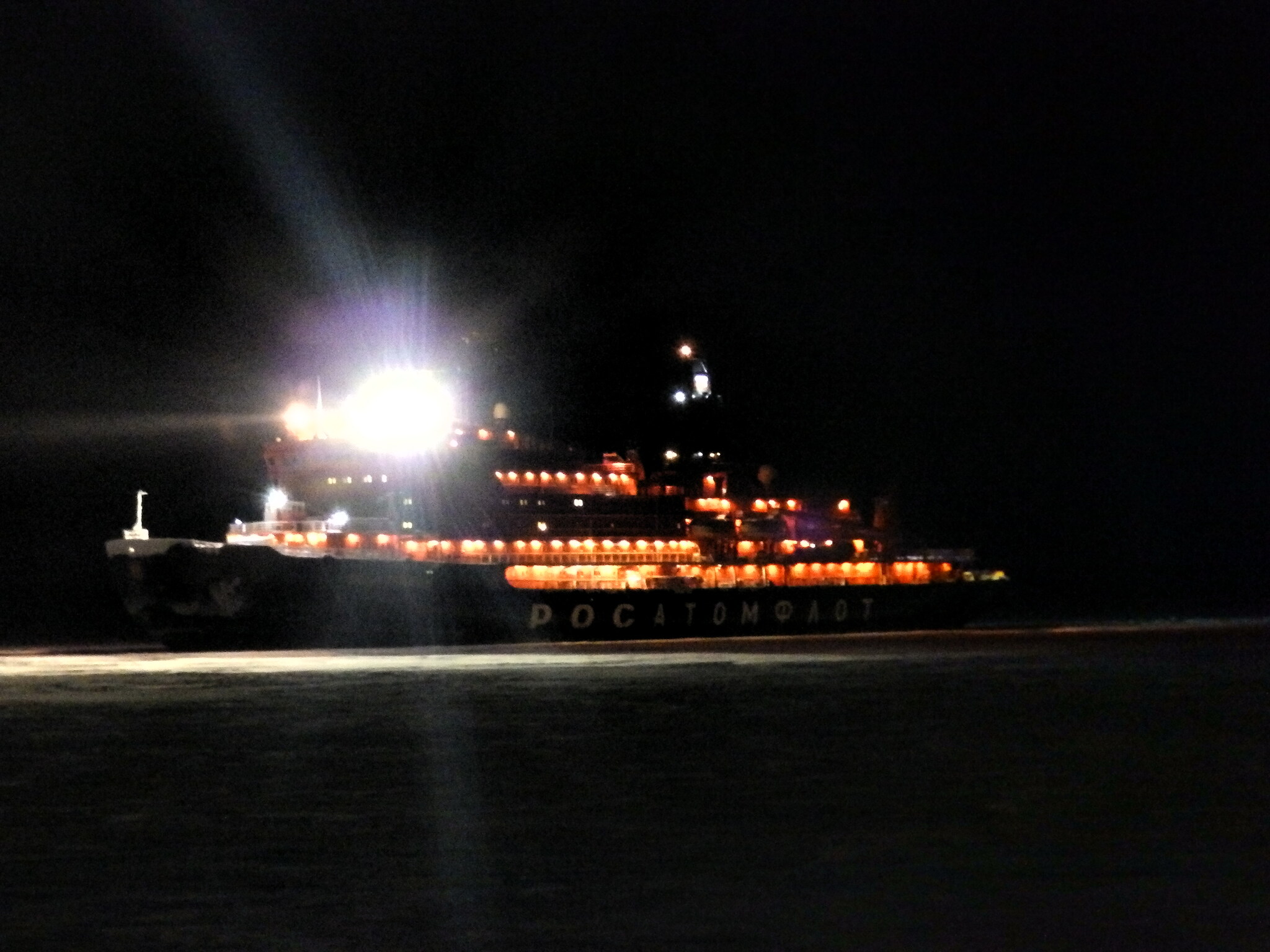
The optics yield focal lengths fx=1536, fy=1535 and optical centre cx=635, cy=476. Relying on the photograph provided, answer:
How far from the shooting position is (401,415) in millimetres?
44250

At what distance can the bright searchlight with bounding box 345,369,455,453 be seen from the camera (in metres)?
43.8

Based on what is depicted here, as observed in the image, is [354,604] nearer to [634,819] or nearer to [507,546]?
[507,546]

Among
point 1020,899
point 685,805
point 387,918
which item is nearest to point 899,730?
point 685,805

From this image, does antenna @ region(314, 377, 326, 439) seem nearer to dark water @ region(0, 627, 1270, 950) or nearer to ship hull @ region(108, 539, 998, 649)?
ship hull @ region(108, 539, 998, 649)

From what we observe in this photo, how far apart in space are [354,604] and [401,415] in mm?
7277

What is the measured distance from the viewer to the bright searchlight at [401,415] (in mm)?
43844

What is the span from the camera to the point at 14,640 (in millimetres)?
46062

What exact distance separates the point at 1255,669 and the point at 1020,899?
24.4 meters

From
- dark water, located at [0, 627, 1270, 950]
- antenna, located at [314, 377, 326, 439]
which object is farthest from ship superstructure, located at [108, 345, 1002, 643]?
dark water, located at [0, 627, 1270, 950]

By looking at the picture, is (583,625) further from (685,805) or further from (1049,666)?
(685,805)

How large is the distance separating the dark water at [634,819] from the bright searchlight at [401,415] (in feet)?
61.3

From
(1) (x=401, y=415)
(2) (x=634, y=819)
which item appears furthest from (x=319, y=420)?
(2) (x=634, y=819)

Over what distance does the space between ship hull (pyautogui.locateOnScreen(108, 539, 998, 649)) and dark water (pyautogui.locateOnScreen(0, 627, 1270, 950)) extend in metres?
12.3

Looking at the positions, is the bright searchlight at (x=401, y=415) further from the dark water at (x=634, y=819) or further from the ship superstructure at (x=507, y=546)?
the dark water at (x=634, y=819)
